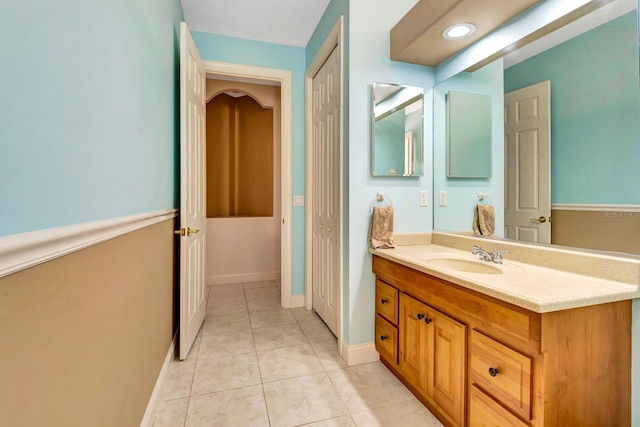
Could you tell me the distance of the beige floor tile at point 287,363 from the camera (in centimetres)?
190

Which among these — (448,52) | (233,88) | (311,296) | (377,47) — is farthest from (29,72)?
(233,88)

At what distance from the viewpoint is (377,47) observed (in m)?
2.01

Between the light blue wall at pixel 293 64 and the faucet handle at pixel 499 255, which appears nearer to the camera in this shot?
the faucet handle at pixel 499 255

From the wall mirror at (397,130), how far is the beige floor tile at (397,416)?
1.36 m

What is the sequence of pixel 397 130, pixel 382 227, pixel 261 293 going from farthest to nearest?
pixel 261 293, pixel 397 130, pixel 382 227

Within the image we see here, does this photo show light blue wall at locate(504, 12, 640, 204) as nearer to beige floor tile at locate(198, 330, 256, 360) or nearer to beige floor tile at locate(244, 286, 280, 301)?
beige floor tile at locate(198, 330, 256, 360)

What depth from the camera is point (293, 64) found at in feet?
9.91

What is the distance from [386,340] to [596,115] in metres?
1.56

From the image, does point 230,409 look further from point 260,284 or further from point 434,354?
point 260,284

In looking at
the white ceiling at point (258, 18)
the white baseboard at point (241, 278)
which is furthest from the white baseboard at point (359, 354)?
the white ceiling at point (258, 18)

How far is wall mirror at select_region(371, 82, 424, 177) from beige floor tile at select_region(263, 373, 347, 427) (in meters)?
1.35

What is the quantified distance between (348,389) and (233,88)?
340cm

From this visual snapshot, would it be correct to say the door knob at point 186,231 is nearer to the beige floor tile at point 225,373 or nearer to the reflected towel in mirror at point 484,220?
the beige floor tile at point 225,373

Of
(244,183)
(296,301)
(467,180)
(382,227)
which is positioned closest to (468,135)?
(467,180)
